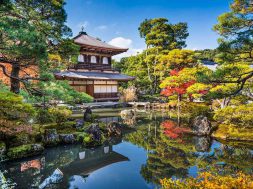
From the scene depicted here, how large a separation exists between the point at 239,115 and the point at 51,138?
29.9ft

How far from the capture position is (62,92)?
21.7 feet

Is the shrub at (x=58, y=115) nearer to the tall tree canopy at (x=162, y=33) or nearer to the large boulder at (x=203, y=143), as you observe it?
the large boulder at (x=203, y=143)

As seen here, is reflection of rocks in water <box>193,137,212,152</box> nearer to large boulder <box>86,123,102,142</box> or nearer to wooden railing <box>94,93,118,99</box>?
large boulder <box>86,123,102,142</box>

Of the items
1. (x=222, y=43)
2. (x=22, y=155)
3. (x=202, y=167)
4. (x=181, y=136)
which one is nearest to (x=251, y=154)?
(x=202, y=167)

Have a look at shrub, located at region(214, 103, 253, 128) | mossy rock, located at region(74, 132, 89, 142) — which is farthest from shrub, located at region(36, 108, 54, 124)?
shrub, located at region(214, 103, 253, 128)

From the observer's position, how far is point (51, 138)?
965cm

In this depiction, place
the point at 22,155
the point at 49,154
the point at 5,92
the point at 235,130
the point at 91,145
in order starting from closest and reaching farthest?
the point at 5,92, the point at 22,155, the point at 49,154, the point at 91,145, the point at 235,130

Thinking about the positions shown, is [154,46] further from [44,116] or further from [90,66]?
[44,116]

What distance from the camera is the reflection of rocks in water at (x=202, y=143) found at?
29.7ft

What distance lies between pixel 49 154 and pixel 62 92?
10.8ft

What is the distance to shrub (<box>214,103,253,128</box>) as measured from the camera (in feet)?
33.4

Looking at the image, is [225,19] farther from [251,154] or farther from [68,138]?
[68,138]

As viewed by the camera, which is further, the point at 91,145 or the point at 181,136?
the point at 181,136

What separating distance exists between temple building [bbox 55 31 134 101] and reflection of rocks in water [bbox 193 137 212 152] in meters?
15.1
